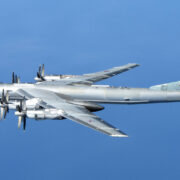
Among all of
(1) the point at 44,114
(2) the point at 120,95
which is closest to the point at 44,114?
(1) the point at 44,114

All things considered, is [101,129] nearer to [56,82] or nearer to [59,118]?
[59,118]

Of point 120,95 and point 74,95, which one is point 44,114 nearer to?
point 74,95

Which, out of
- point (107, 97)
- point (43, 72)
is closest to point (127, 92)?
point (107, 97)

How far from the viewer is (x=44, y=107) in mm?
57875

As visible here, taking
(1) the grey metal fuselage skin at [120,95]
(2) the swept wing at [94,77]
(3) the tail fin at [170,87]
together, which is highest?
(2) the swept wing at [94,77]

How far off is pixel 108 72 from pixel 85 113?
14032 millimetres

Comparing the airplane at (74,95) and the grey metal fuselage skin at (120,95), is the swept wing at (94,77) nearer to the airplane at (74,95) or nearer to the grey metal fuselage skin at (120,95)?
the airplane at (74,95)

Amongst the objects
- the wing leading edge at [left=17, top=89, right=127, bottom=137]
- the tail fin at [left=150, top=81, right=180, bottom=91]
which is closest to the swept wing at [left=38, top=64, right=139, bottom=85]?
the wing leading edge at [left=17, top=89, right=127, bottom=137]

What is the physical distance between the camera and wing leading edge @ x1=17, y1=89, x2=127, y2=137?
51441 mm

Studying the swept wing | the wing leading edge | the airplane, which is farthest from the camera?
the swept wing

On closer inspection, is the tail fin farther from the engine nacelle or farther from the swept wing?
the engine nacelle

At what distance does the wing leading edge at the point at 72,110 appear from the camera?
51.4 metres

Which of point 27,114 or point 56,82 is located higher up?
point 56,82

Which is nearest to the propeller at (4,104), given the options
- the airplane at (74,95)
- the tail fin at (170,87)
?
the airplane at (74,95)
